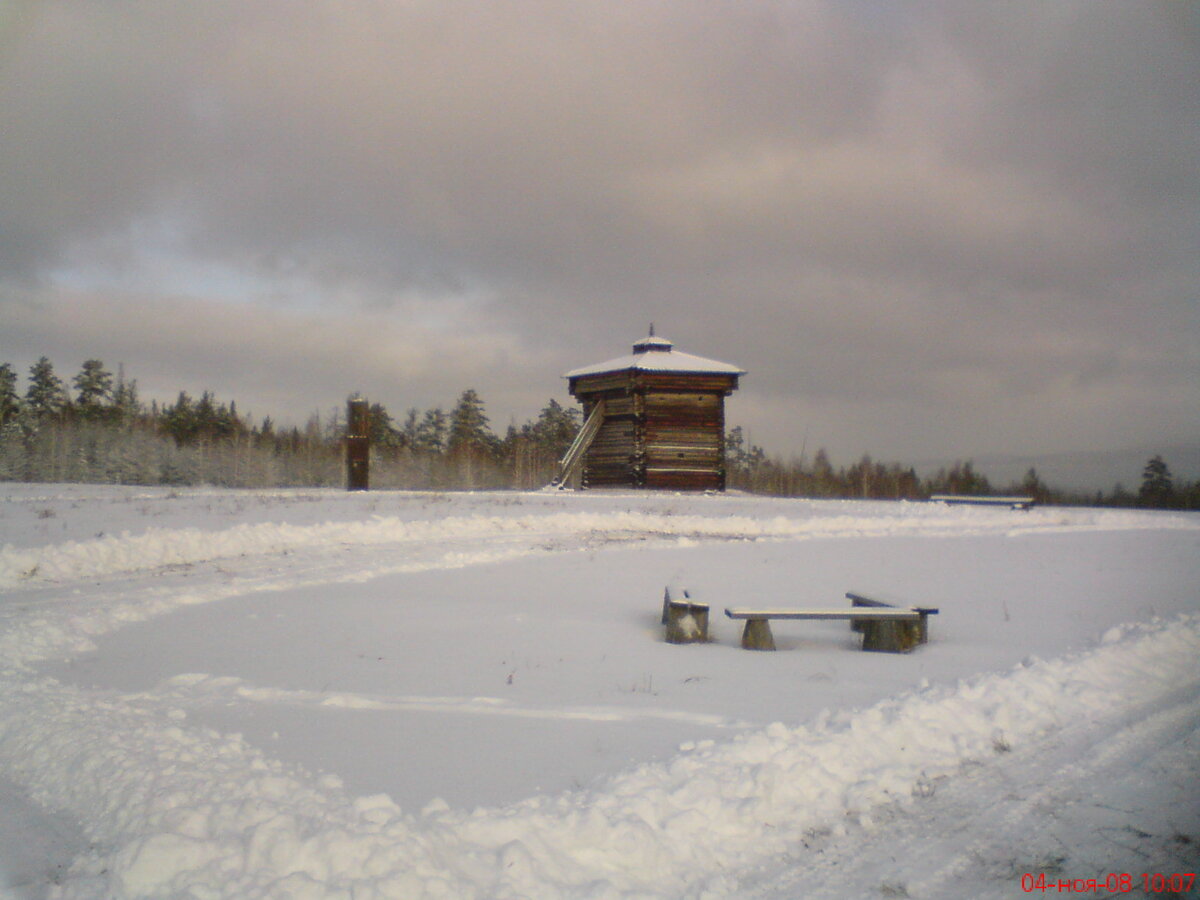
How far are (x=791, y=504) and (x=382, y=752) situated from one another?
2110 cm

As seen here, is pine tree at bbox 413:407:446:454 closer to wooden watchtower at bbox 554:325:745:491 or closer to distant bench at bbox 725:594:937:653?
wooden watchtower at bbox 554:325:745:491

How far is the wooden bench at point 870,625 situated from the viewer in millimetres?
8203

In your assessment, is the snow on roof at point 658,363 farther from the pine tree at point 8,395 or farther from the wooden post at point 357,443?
the pine tree at point 8,395

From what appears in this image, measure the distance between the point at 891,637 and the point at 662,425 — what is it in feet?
80.1

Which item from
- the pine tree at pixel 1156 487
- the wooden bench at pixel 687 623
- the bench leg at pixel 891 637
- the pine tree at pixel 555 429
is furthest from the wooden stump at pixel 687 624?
the pine tree at pixel 555 429

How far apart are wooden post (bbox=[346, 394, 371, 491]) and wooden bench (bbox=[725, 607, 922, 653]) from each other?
19.2 meters

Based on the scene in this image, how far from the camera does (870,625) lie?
8469mm

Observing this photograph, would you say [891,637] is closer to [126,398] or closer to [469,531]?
[469,531]

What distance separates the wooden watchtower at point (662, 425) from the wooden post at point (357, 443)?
9236 millimetres

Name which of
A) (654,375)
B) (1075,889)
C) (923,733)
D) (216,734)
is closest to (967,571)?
(923,733)

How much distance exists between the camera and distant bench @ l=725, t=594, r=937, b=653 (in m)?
8.20
